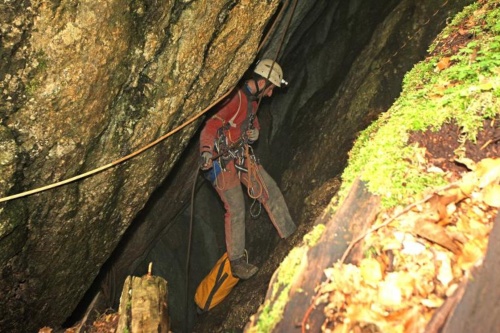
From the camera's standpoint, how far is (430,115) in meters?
2.39

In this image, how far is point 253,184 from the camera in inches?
258

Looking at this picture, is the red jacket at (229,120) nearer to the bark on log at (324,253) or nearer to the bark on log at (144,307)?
the bark on log at (144,307)

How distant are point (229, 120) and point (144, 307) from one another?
11.5 feet

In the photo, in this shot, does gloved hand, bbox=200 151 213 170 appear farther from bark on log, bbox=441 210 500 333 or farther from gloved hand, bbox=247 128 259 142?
bark on log, bbox=441 210 500 333

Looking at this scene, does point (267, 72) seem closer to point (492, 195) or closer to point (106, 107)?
point (106, 107)

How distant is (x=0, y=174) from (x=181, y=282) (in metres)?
6.92

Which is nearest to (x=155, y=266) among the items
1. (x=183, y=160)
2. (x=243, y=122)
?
(x=183, y=160)

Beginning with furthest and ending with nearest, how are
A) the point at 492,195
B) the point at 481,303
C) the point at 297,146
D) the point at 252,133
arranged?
the point at 297,146
the point at 252,133
the point at 492,195
the point at 481,303

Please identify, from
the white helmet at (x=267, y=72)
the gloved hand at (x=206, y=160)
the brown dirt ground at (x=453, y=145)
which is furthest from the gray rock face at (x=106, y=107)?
the brown dirt ground at (x=453, y=145)

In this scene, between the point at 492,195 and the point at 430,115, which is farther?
the point at 430,115

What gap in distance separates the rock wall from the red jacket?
66 centimetres

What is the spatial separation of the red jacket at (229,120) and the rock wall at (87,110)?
2.17 feet

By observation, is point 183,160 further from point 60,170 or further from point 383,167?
point 383,167

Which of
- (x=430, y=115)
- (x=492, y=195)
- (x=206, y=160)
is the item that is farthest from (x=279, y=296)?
(x=206, y=160)
